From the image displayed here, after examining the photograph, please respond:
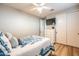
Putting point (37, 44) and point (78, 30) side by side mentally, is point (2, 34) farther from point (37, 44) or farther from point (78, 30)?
point (78, 30)

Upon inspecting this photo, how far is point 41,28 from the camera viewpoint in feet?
5.86

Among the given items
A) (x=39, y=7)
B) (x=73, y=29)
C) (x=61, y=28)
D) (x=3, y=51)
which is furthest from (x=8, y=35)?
(x=73, y=29)

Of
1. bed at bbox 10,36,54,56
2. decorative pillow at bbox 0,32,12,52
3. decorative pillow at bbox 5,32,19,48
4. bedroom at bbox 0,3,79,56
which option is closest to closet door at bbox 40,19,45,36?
bedroom at bbox 0,3,79,56

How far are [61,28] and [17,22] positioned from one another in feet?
2.62

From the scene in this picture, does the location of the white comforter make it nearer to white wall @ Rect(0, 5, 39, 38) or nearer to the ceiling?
white wall @ Rect(0, 5, 39, 38)

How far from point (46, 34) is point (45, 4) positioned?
0.54 metres

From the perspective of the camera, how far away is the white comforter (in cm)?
153

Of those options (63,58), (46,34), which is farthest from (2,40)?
(63,58)

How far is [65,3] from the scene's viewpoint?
5.41 feet

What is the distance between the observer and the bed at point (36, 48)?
154cm

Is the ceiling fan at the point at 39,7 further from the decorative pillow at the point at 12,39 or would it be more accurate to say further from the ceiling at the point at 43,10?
the decorative pillow at the point at 12,39

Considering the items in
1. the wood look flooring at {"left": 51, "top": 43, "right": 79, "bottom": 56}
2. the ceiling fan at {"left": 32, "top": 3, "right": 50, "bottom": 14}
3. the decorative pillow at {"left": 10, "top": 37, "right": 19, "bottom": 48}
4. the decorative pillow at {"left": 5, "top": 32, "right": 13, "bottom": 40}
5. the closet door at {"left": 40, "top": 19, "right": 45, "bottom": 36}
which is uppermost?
the ceiling fan at {"left": 32, "top": 3, "right": 50, "bottom": 14}

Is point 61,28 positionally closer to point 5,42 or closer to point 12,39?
point 12,39

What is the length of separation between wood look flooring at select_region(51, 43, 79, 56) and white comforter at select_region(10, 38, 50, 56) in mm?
206
